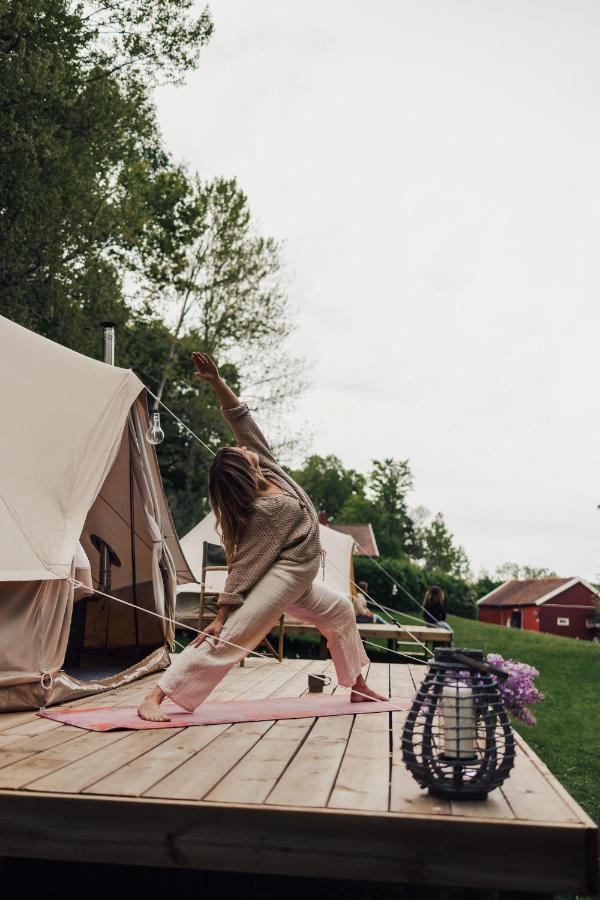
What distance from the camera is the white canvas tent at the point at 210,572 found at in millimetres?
10547

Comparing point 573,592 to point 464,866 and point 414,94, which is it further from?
point 464,866

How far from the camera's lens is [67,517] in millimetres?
4047

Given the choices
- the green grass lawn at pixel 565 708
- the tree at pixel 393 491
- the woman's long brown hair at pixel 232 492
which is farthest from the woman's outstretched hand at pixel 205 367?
the tree at pixel 393 491

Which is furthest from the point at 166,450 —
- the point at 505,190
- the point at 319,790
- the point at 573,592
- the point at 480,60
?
the point at 573,592

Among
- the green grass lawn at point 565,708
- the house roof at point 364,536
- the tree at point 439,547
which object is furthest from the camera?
the tree at point 439,547

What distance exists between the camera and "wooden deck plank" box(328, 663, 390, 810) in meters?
2.17

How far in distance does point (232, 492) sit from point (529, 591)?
44.9 m

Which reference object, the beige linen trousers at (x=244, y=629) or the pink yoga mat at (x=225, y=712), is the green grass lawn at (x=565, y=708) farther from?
the beige linen trousers at (x=244, y=629)

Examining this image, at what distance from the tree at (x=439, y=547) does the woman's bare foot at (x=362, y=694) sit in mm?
50120

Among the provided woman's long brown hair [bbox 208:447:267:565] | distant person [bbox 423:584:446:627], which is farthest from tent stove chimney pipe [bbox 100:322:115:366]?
distant person [bbox 423:584:446:627]

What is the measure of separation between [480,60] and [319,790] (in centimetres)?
779

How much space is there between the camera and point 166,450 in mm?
19547

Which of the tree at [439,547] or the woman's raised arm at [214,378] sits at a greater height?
the tree at [439,547]

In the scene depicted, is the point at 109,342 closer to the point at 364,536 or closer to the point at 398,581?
the point at 398,581
